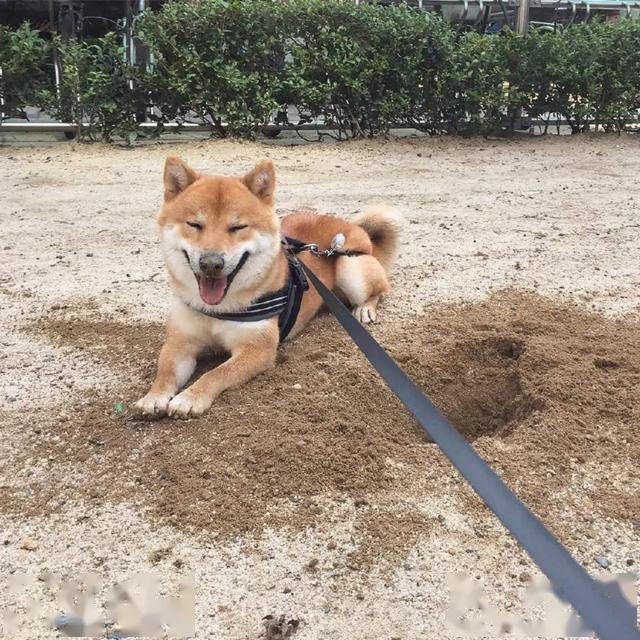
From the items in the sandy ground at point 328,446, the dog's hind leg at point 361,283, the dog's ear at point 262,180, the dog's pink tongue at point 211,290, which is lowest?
the sandy ground at point 328,446

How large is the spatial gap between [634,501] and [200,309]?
2.20 m

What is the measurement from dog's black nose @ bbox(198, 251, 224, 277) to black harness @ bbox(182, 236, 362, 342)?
0.33 m

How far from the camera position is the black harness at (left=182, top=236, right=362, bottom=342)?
146 inches

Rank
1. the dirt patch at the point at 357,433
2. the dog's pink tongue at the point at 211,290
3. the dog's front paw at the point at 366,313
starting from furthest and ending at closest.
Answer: the dog's front paw at the point at 366,313, the dog's pink tongue at the point at 211,290, the dirt patch at the point at 357,433

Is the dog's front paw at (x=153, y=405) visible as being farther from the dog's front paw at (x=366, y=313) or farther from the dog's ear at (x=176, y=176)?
the dog's front paw at (x=366, y=313)

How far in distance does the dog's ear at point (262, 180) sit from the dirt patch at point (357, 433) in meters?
0.86

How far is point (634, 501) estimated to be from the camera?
2738mm

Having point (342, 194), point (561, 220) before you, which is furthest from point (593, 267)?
point (342, 194)

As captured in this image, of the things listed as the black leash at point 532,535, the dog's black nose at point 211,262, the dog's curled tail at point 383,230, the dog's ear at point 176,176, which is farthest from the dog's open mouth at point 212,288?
the dog's curled tail at point 383,230

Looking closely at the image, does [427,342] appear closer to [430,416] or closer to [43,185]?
[430,416]

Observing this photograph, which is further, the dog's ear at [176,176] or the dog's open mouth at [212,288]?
the dog's ear at [176,176]

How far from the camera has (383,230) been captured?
5133mm

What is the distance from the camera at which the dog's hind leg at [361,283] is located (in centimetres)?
454

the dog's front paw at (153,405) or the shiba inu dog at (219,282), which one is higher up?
the shiba inu dog at (219,282)
